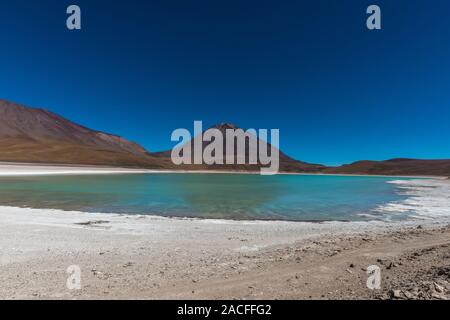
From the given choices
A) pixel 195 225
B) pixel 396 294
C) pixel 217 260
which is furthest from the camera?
pixel 195 225

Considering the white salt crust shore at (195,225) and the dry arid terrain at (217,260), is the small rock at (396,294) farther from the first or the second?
the white salt crust shore at (195,225)

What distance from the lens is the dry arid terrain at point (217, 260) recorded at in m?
5.42

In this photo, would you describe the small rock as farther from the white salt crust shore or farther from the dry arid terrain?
the white salt crust shore

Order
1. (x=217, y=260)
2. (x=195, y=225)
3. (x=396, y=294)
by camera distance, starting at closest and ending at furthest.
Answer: (x=396, y=294)
(x=217, y=260)
(x=195, y=225)

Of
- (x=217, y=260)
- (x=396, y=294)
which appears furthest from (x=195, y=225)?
(x=396, y=294)

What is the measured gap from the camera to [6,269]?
21.4 feet

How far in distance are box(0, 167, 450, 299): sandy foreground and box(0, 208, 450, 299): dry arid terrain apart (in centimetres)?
2

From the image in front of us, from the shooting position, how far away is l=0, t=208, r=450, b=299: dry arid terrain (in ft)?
17.8

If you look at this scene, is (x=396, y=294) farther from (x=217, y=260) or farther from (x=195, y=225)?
(x=195, y=225)

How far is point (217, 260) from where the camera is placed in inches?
297

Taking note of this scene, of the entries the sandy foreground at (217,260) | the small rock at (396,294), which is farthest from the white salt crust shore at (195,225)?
the small rock at (396,294)

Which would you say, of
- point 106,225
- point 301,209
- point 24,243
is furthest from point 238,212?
point 24,243

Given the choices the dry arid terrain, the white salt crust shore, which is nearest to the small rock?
the dry arid terrain
